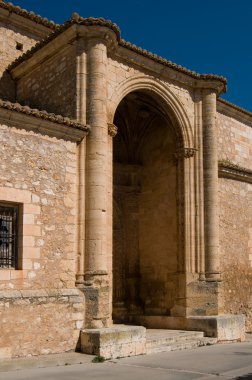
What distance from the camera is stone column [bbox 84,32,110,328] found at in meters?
10.4

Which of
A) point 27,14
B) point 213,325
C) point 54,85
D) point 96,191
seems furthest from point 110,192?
point 27,14

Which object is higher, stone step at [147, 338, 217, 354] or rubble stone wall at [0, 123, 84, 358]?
rubble stone wall at [0, 123, 84, 358]

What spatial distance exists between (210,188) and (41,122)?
5436mm

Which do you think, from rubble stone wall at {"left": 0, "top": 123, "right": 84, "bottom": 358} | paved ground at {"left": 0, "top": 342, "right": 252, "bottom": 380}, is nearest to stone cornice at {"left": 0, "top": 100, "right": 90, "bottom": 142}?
rubble stone wall at {"left": 0, "top": 123, "right": 84, "bottom": 358}

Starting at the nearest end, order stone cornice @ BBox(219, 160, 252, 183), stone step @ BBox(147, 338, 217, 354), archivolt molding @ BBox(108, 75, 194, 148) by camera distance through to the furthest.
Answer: stone step @ BBox(147, 338, 217, 354), archivolt molding @ BBox(108, 75, 194, 148), stone cornice @ BBox(219, 160, 252, 183)

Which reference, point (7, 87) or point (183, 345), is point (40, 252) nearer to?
point (183, 345)

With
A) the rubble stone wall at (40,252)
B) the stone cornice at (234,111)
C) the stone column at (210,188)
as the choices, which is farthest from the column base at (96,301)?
the stone cornice at (234,111)

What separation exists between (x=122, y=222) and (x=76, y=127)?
548 cm

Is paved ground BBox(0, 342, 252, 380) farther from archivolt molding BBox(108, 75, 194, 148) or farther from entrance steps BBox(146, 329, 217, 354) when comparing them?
archivolt molding BBox(108, 75, 194, 148)

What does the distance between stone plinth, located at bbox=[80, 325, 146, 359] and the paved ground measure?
197 millimetres

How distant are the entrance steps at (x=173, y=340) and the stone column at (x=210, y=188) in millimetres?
1569

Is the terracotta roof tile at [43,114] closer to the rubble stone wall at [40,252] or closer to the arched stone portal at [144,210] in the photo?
the rubble stone wall at [40,252]

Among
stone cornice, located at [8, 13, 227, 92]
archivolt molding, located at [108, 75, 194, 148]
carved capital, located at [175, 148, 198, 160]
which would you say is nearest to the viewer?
stone cornice, located at [8, 13, 227, 92]

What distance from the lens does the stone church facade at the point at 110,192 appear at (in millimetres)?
9844
